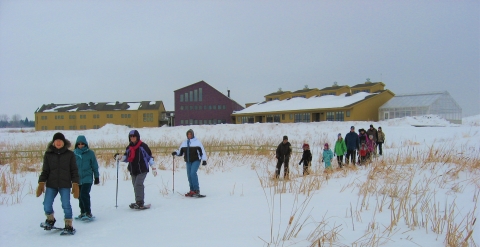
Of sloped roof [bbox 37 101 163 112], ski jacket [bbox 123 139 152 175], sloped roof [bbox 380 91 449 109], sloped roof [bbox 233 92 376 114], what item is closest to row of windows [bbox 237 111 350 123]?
sloped roof [bbox 233 92 376 114]

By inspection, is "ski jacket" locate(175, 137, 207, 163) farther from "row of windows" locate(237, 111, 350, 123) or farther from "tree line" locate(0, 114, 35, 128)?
"tree line" locate(0, 114, 35, 128)

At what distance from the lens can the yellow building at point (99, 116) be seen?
61375 mm

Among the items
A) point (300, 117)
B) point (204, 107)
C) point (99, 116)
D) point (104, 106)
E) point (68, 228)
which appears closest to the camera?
point (68, 228)

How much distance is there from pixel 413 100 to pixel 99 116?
5111cm

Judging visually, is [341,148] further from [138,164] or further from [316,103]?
[316,103]

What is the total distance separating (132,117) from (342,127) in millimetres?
41783

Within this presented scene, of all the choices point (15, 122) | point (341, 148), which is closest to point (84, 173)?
point (341, 148)

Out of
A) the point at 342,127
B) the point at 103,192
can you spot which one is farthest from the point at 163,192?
the point at 342,127

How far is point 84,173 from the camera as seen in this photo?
22.3 feet

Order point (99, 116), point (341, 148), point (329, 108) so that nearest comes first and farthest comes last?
point (341, 148) < point (329, 108) < point (99, 116)

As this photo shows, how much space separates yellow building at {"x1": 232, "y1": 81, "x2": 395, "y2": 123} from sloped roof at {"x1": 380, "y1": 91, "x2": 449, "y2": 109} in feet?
5.82

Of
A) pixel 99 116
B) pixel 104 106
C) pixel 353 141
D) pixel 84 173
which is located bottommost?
pixel 84 173

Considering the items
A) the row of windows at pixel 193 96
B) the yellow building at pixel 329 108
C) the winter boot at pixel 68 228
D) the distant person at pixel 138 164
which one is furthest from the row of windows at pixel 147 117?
the winter boot at pixel 68 228

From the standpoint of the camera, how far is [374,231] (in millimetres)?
4527
